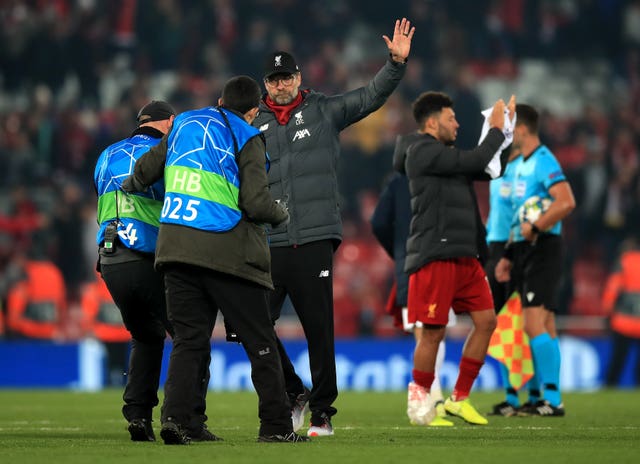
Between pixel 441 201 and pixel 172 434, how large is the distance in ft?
9.41

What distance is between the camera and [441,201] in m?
8.52

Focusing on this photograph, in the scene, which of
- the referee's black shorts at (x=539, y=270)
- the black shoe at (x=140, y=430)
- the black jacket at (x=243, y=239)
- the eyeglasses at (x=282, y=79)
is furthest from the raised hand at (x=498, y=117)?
the black shoe at (x=140, y=430)

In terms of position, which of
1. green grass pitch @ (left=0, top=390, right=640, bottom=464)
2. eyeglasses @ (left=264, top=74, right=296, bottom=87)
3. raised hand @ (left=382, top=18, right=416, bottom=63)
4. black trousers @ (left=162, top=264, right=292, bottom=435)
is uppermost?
raised hand @ (left=382, top=18, right=416, bottom=63)

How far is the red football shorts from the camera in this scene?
8.44 metres

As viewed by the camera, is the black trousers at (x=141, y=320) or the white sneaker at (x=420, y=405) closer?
the black trousers at (x=141, y=320)

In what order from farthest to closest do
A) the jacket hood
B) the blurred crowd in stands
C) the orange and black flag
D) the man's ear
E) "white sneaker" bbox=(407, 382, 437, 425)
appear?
the blurred crowd in stands
the orange and black flag
the jacket hood
"white sneaker" bbox=(407, 382, 437, 425)
the man's ear

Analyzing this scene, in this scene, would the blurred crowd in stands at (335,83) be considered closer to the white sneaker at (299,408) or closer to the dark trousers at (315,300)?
the white sneaker at (299,408)

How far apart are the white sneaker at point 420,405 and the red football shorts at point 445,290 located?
47cm

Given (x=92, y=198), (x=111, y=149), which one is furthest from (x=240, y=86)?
(x=92, y=198)

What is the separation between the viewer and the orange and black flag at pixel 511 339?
1035 centimetres

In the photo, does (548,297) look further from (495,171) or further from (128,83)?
(128,83)

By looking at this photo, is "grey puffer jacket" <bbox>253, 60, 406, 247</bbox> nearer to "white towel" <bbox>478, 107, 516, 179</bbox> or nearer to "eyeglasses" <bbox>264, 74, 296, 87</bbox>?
"eyeglasses" <bbox>264, 74, 296, 87</bbox>

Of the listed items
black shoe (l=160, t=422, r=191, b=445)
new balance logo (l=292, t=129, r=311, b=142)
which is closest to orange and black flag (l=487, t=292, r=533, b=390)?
new balance logo (l=292, t=129, r=311, b=142)

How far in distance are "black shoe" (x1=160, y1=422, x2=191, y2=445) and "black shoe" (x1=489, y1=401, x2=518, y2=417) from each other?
12.4 feet
